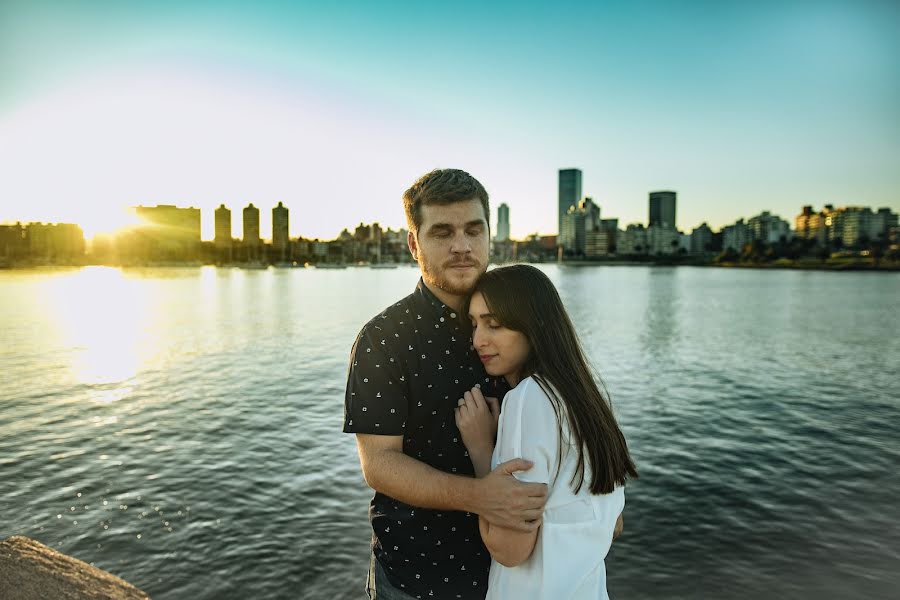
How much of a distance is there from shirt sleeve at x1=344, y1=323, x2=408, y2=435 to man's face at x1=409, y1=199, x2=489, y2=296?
0.49 m

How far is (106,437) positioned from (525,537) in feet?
60.1

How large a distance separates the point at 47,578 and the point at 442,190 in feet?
20.2

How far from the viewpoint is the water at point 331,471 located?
10.2 m

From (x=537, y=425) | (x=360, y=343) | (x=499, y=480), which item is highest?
(x=360, y=343)

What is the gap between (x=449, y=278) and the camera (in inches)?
138

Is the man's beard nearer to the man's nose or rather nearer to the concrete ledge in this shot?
the man's nose

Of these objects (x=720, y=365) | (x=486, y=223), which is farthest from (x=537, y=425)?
(x=720, y=365)

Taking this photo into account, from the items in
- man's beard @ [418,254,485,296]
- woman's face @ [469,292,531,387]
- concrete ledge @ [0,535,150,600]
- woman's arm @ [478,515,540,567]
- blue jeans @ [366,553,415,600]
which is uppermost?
man's beard @ [418,254,485,296]

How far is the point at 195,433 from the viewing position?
18.1 metres

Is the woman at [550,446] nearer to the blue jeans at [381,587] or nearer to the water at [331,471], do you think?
the blue jeans at [381,587]

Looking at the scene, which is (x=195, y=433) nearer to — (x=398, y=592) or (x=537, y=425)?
(x=398, y=592)

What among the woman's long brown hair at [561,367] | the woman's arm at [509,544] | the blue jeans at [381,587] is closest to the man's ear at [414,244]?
the woman's long brown hair at [561,367]

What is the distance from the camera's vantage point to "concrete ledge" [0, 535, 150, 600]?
605 centimetres

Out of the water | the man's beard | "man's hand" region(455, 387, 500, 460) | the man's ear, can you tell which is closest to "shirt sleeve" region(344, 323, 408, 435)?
"man's hand" region(455, 387, 500, 460)
